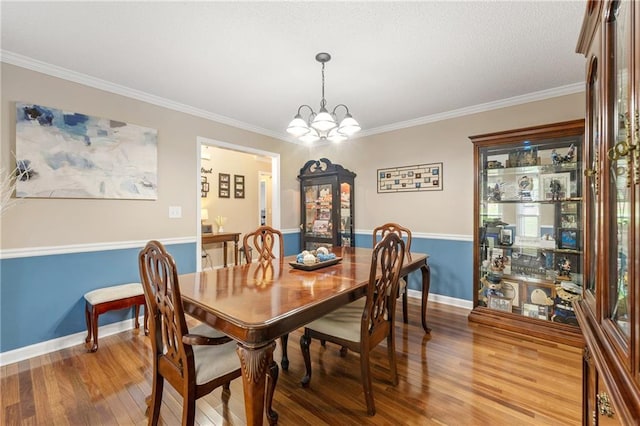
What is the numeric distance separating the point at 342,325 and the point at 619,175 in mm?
1485

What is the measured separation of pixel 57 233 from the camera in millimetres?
2428

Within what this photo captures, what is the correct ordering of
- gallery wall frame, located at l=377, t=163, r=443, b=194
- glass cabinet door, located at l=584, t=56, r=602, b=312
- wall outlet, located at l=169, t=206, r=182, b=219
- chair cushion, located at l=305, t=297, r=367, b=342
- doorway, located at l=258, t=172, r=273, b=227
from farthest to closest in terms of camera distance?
doorway, located at l=258, t=172, r=273, b=227
gallery wall frame, located at l=377, t=163, r=443, b=194
wall outlet, located at l=169, t=206, r=182, b=219
chair cushion, located at l=305, t=297, r=367, b=342
glass cabinet door, located at l=584, t=56, r=602, b=312

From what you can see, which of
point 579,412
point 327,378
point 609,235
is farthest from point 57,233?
point 579,412

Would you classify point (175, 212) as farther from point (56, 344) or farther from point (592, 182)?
point (592, 182)

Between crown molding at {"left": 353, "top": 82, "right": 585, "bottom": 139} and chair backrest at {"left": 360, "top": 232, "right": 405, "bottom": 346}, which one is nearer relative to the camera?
chair backrest at {"left": 360, "top": 232, "right": 405, "bottom": 346}

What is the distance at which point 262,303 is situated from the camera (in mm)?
1387

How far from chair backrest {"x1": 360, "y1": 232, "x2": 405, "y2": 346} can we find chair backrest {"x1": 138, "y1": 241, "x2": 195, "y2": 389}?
3.13 feet

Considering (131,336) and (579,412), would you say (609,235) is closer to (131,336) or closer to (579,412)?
(579,412)

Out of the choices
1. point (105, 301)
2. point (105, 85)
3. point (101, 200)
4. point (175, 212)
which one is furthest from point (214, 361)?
point (105, 85)

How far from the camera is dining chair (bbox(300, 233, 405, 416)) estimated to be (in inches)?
65.3

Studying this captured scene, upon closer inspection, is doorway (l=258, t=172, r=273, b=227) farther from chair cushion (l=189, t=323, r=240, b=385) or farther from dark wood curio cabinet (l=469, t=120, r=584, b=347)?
chair cushion (l=189, t=323, r=240, b=385)

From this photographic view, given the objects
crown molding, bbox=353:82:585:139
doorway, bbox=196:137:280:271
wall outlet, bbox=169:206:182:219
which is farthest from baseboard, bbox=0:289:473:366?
crown molding, bbox=353:82:585:139

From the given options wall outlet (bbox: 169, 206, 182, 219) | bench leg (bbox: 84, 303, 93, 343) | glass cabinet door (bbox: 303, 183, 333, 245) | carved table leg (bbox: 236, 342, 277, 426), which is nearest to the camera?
carved table leg (bbox: 236, 342, 277, 426)

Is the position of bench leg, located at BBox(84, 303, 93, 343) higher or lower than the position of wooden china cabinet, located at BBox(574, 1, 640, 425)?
lower
